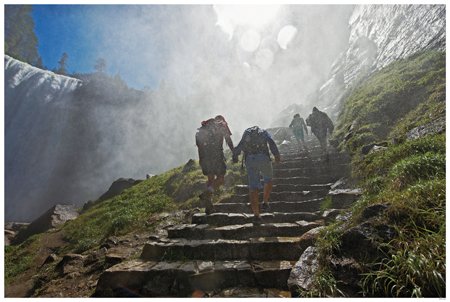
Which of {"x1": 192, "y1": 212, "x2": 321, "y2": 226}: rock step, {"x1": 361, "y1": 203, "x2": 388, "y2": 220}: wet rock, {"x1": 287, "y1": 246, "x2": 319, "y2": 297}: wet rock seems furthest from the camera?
{"x1": 192, "y1": 212, "x2": 321, "y2": 226}: rock step

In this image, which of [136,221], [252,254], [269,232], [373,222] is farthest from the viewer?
[136,221]

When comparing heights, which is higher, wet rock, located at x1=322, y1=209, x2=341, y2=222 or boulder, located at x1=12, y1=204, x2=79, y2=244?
wet rock, located at x1=322, y1=209, x2=341, y2=222

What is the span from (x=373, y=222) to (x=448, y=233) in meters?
0.74

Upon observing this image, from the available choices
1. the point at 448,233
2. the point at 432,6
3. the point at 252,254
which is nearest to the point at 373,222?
the point at 448,233

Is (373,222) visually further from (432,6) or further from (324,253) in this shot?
(432,6)

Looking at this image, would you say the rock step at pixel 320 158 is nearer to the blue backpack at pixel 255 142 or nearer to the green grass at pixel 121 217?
the blue backpack at pixel 255 142

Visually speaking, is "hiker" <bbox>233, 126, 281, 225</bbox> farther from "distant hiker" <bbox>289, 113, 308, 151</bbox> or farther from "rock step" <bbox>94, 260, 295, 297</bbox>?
"distant hiker" <bbox>289, 113, 308, 151</bbox>

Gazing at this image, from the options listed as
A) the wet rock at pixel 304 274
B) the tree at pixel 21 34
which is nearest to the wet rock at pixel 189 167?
the wet rock at pixel 304 274

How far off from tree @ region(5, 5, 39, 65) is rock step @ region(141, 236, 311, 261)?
239 feet

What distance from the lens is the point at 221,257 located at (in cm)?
476

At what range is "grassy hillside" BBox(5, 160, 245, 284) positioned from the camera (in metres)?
7.98

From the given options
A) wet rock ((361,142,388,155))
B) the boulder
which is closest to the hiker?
wet rock ((361,142,388,155))

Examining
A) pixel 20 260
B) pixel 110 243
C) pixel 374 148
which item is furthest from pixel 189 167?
pixel 374 148

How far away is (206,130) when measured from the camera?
675 cm
